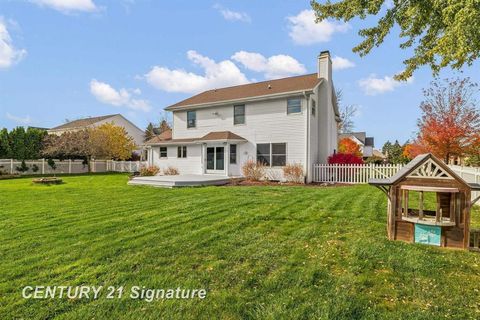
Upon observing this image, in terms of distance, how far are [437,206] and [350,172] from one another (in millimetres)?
11856

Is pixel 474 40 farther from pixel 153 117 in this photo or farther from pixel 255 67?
pixel 153 117

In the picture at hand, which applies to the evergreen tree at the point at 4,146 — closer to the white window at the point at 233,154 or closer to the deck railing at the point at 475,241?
the white window at the point at 233,154

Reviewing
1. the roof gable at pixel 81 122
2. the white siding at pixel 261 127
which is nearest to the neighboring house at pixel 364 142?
the white siding at pixel 261 127

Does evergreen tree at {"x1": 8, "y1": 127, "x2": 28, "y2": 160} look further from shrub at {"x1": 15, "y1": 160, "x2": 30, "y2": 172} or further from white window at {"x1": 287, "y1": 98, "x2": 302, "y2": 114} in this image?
white window at {"x1": 287, "y1": 98, "x2": 302, "y2": 114}

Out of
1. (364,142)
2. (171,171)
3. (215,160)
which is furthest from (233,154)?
(364,142)

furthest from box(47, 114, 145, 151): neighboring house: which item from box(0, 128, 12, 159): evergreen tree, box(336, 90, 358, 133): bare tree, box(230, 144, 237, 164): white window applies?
box(336, 90, 358, 133): bare tree

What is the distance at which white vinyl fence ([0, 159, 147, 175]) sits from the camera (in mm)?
24719

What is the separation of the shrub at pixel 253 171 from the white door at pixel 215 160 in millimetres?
2081

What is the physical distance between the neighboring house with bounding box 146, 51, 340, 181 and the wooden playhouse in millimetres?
11131

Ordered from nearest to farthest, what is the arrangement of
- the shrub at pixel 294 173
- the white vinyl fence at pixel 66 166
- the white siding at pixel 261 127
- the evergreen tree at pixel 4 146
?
1. the shrub at pixel 294 173
2. the white siding at pixel 261 127
3. the white vinyl fence at pixel 66 166
4. the evergreen tree at pixel 4 146

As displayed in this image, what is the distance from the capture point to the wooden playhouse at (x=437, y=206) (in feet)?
14.1

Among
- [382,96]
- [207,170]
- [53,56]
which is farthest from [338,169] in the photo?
[53,56]

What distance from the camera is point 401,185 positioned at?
465 cm

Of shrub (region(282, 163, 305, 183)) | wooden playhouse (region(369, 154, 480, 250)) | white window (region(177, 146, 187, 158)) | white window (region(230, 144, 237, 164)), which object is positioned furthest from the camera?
white window (region(177, 146, 187, 158))
